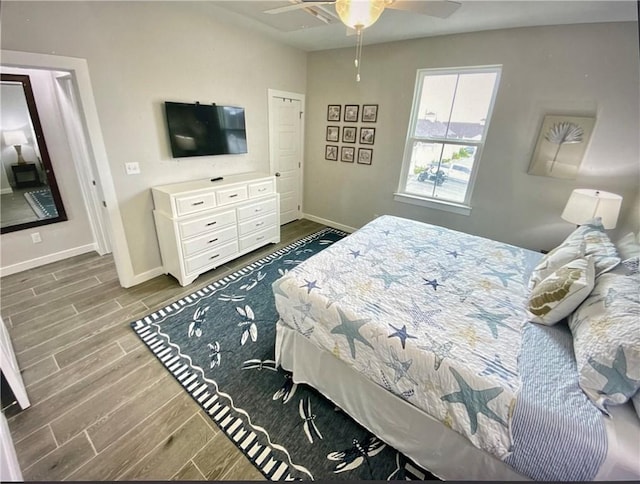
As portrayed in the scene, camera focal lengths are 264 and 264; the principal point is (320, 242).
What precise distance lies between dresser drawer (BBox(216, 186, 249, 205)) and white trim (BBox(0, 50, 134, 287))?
0.92 m

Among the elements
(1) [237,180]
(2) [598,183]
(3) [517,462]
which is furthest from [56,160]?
(2) [598,183]

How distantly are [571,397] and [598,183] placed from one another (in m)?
2.50

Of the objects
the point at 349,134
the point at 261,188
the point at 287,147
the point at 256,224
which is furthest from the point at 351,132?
the point at 256,224

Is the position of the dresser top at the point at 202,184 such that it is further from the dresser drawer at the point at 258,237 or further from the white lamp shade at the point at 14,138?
the white lamp shade at the point at 14,138

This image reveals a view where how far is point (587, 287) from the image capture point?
4.25ft

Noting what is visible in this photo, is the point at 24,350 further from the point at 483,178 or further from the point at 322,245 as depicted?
the point at 483,178

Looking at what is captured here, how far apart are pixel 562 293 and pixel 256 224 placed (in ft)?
9.65

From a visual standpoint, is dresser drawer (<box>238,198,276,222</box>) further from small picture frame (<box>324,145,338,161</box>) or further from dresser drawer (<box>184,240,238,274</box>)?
small picture frame (<box>324,145,338,161</box>)

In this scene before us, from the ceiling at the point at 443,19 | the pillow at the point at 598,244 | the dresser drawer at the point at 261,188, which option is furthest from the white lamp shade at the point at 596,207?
the dresser drawer at the point at 261,188

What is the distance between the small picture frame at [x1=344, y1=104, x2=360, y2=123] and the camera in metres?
3.73

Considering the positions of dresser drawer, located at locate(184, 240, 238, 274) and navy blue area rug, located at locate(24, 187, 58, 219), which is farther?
navy blue area rug, located at locate(24, 187, 58, 219)

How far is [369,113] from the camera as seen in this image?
3629mm

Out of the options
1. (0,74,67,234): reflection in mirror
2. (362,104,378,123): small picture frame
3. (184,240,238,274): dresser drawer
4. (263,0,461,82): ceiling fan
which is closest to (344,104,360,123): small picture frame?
(362,104,378,123): small picture frame

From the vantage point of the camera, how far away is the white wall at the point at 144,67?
196cm
